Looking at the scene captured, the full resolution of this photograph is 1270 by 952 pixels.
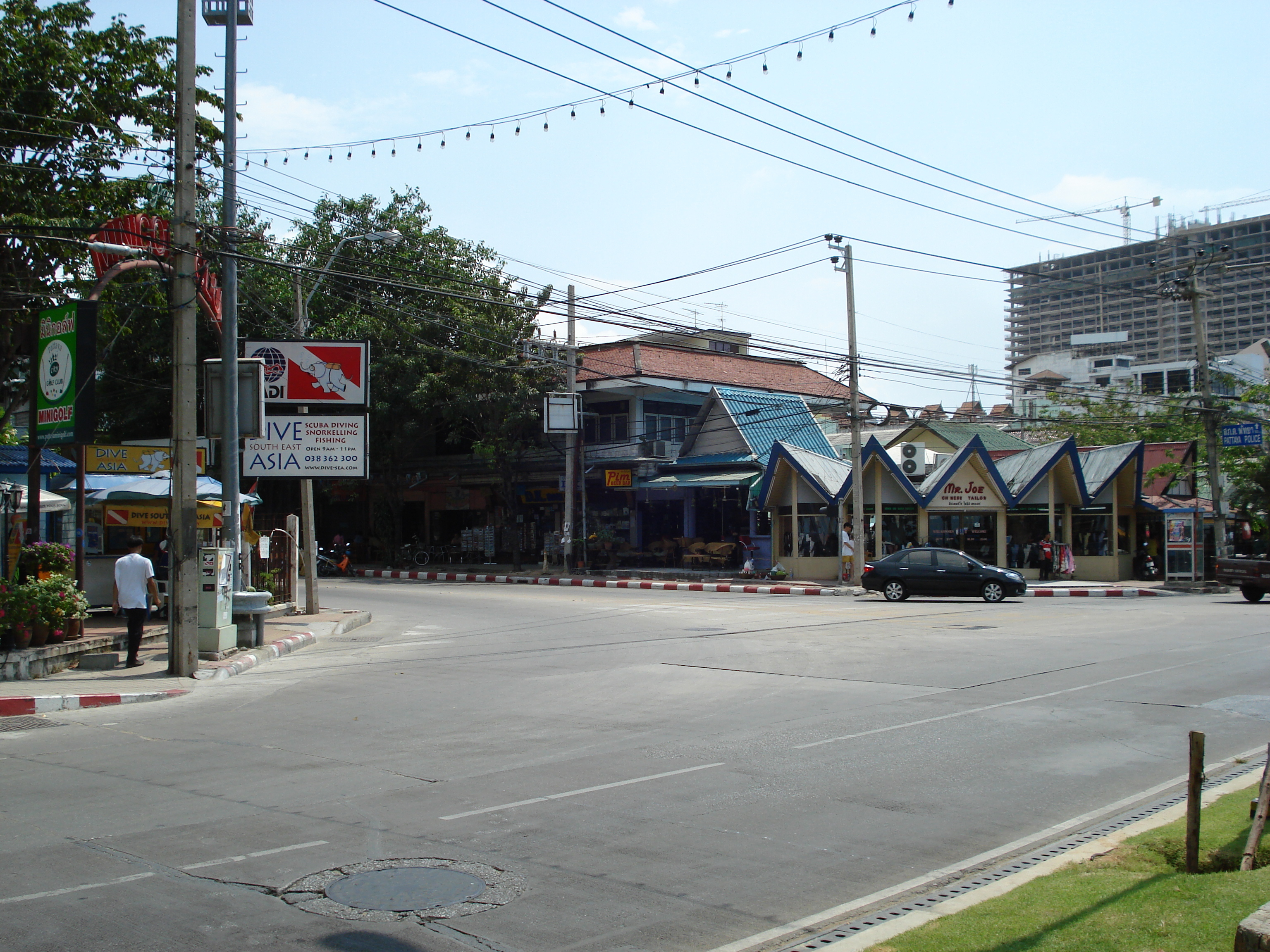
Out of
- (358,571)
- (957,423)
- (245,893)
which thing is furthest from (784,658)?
(957,423)

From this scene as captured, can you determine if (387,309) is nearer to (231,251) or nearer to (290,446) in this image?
(290,446)

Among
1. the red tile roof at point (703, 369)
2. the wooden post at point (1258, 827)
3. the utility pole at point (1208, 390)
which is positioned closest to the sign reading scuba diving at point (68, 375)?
the wooden post at point (1258, 827)

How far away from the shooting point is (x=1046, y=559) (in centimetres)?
3581

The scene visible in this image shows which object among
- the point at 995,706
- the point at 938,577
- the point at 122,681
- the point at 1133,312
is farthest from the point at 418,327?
the point at 1133,312

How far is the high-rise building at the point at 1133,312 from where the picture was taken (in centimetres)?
13650

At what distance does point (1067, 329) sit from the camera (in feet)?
575

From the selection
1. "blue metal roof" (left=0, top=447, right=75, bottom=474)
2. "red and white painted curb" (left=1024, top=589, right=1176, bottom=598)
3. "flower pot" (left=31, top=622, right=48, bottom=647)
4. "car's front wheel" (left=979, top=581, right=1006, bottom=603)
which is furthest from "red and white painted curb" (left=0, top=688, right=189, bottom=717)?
"red and white painted curb" (left=1024, top=589, right=1176, bottom=598)

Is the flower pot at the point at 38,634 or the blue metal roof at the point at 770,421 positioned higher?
the blue metal roof at the point at 770,421

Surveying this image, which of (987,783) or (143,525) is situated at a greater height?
(143,525)

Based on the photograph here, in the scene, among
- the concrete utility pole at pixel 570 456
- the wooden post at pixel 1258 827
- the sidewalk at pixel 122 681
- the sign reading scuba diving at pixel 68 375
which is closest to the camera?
the wooden post at pixel 1258 827

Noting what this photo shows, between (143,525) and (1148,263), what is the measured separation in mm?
30682

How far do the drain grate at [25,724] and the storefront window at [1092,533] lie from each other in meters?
33.9

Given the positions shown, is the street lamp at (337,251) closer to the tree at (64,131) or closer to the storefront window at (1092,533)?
the tree at (64,131)

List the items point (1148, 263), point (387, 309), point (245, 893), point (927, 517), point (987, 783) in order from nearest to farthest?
point (245, 893), point (987, 783), point (1148, 263), point (927, 517), point (387, 309)
